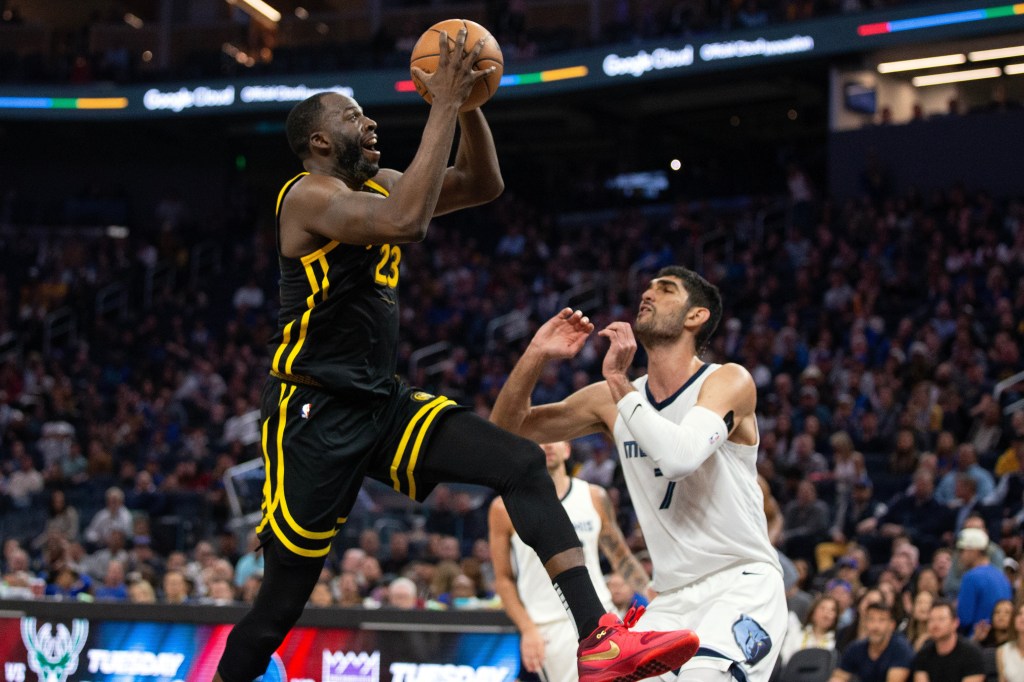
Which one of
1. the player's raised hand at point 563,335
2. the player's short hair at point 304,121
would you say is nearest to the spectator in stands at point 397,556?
the player's raised hand at point 563,335

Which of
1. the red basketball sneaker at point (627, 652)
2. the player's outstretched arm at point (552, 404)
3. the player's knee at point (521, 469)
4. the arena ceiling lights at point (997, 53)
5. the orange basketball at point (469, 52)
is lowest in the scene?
the red basketball sneaker at point (627, 652)

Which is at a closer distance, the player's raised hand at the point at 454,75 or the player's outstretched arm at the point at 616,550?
the player's raised hand at the point at 454,75

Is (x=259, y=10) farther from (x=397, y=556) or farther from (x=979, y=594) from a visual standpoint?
(x=979, y=594)

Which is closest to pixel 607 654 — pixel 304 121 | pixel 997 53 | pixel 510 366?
pixel 304 121

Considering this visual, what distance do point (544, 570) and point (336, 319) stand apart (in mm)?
3788

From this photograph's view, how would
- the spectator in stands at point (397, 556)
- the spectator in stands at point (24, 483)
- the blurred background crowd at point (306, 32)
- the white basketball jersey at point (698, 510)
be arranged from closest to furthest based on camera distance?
the white basketball jersey at point (698, 510) < the spectator in stands at point (397, 556) < the spectator in stands at point (24, 483) < the blurred background crowd at point (306, 32)

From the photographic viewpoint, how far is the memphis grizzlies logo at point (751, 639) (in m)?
4.93

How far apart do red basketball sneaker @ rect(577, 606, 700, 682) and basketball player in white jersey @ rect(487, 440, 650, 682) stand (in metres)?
3.15

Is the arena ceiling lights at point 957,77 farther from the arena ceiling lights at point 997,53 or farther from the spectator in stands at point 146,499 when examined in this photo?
the spectator in stands at point 146,499

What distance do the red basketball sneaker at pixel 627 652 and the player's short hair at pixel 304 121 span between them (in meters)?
1.97

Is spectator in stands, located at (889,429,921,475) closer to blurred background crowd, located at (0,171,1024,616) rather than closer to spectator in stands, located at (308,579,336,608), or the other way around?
blurred background crowd, located at (0,171,1024,616)

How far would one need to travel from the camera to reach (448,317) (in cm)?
2267

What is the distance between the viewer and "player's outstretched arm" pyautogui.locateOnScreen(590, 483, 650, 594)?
726cm

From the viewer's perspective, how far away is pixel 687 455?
4.84 meters
